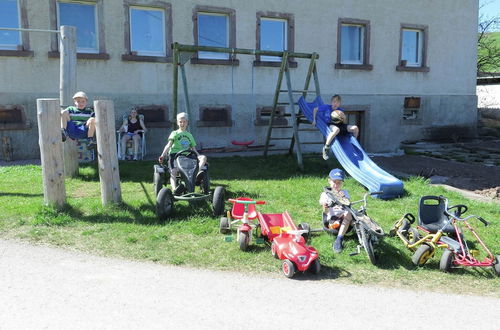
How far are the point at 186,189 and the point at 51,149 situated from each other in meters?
1.94

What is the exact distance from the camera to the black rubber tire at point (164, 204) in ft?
20.6

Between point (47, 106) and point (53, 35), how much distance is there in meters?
6.03

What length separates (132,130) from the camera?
1220cm

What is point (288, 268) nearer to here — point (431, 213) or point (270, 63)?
point (431, 213)

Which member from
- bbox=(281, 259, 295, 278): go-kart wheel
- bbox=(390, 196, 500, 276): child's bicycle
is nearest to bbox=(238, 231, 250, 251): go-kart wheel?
bbox=(281, 259, 295, 278): go-kart wheel

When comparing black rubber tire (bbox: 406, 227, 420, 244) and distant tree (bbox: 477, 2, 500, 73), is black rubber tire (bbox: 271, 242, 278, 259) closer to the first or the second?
black rubber tire (bbox: 406, 227, 420, 244)

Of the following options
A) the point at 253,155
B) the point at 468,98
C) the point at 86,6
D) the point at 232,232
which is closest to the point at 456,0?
the point at 468,98

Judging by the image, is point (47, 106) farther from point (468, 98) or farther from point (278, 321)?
point (468, 98)

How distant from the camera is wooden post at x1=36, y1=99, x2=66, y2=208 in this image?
645 cm

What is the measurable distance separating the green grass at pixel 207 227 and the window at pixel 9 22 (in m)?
3.73

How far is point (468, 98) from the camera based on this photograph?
17.7m

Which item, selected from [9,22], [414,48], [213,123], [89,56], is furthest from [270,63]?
[9,22]

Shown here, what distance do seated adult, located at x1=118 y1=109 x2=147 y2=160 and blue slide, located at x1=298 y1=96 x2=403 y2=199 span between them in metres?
4.49

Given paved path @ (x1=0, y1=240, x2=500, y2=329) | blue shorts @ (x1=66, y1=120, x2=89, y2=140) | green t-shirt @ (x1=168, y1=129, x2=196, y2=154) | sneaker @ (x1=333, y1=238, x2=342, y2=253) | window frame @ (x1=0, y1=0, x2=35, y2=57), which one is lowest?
paved path @ (x1=0, y1=240, x2=500, y2=329)
